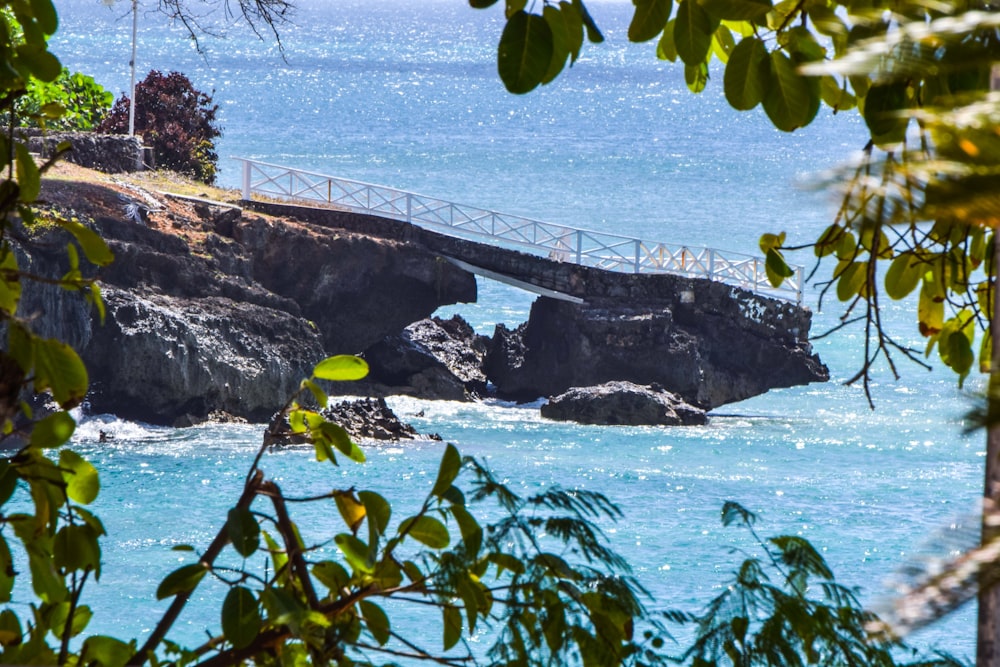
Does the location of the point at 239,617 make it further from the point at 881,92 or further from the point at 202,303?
the point at 202,303

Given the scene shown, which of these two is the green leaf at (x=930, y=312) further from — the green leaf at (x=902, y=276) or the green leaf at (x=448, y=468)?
the green leaf at (x=448, y=468)

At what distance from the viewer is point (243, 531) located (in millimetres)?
1876

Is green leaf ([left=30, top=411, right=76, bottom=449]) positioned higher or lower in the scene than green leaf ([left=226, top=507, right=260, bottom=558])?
higher

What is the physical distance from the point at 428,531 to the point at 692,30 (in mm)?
890

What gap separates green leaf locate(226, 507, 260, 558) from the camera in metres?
1.85

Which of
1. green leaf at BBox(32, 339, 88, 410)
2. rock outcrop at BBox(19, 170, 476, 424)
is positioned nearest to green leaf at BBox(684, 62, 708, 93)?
green leaf at BBox(32, 339, 88, 410)

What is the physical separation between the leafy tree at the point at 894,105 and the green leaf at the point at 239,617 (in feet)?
2.79

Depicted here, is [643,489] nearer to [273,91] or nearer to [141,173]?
[141,173]

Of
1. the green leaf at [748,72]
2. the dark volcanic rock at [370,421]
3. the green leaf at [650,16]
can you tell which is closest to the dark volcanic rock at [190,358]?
the dark volcanic rock at [370,421]

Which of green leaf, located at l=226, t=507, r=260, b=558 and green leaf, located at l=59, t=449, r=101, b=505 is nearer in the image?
green leaf, located at l=226, t=507, r=260, b=558

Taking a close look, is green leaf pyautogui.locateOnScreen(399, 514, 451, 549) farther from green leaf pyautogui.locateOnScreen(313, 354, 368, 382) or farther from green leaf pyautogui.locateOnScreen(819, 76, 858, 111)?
green leaf pyautogui.locateOnScreen(819, 76, 858, 111)

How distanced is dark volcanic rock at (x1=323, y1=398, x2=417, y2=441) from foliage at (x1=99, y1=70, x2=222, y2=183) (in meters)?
9.55

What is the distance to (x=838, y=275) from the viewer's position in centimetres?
249

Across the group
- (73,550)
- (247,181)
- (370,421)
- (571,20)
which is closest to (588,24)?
(571,20)
